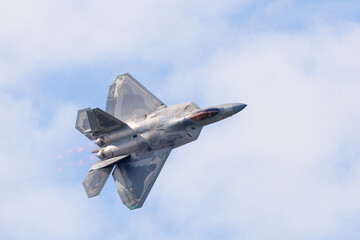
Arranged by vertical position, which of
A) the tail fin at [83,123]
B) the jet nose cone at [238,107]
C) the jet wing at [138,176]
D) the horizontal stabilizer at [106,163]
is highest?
the tail fin at [83,123]

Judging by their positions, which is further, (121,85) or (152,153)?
(121,85)

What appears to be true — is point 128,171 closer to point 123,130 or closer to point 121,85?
point 123,130

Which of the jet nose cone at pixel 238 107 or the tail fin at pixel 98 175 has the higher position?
the jet nose cone at pixel 238 107

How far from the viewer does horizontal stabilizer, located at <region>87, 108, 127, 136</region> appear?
213 feet

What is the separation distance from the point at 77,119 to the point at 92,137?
2342 millimetres

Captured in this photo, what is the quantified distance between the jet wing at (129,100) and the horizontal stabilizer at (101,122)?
222cm

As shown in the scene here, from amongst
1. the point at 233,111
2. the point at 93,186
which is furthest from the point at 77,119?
the point at 233,111

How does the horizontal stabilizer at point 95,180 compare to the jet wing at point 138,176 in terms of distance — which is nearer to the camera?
the jet wing at point 138,176

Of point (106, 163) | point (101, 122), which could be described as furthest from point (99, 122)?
point (106, 163)

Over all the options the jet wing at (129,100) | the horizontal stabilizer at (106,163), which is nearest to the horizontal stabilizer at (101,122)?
the jet wing at (129,100)

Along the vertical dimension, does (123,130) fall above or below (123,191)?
above

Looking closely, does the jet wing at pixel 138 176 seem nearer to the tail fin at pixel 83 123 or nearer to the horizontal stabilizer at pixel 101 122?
the horizontal stabilizer at pixel 101 122

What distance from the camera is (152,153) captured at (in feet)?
213

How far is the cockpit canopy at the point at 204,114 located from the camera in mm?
63594
